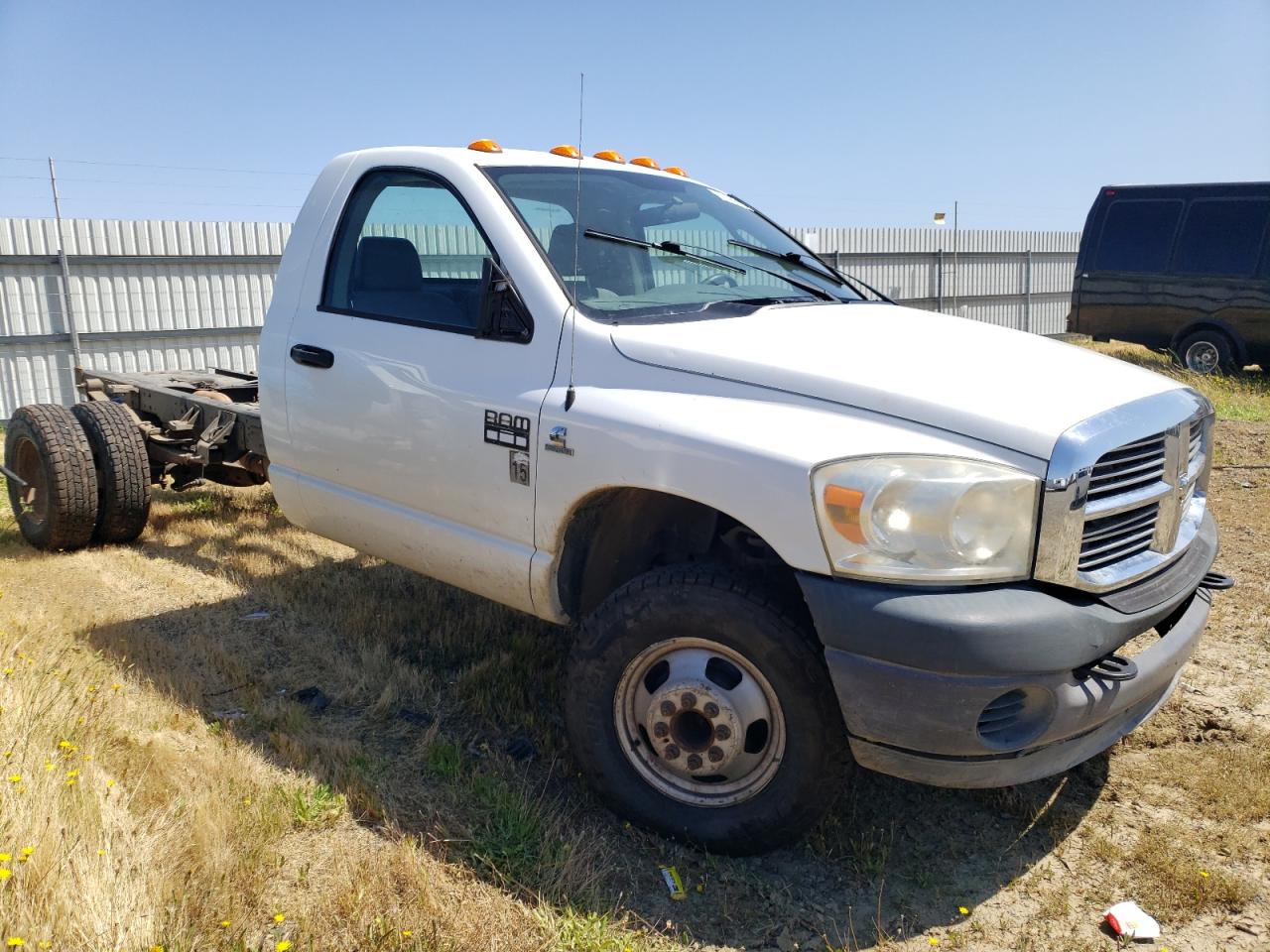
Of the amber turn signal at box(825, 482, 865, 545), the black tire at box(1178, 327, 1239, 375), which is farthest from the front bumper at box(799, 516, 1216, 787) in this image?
the black tire at box(1178, 327, 1239, 375)

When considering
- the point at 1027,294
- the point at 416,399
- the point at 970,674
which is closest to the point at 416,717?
the point at 416,399

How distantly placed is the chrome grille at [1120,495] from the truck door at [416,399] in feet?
5.06

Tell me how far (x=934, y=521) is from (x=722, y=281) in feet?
4.99

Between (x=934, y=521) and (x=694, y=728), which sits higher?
(x=934, y=521)

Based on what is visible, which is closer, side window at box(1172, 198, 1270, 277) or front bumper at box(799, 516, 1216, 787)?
front bumper at box(799, 516, 1216, 787)

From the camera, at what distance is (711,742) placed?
9.80 feet

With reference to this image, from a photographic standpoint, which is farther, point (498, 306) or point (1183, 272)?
point (1183, 272)

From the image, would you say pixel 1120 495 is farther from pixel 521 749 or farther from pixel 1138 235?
pixel 1138 235

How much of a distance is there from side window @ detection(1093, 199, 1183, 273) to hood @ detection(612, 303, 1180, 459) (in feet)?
35.0

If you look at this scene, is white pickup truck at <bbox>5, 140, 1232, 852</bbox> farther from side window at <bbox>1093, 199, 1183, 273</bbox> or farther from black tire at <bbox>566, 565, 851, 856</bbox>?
side window at <bbox>1093, 199, 1183, 273</bbox>

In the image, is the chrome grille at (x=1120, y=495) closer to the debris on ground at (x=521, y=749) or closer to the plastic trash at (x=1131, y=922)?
the plastic trash at (x=1131, y=922)

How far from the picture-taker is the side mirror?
3.45 m

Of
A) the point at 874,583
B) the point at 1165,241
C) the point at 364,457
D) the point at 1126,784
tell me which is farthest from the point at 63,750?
the point at 1165,241

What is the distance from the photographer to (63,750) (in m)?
3.24
